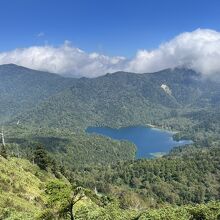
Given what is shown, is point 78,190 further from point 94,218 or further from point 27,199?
point 27,199

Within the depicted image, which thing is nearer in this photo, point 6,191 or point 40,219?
point 40,219

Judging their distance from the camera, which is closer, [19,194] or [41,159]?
[19,194]

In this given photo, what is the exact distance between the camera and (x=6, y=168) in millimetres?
98250

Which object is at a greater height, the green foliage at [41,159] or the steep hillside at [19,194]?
the steep hillside at [19,194]

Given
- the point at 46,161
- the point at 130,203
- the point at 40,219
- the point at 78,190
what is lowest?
the point at 130,203

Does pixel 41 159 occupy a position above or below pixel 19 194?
below

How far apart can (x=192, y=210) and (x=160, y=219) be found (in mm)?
12487

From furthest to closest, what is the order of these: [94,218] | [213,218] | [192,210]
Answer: [192,210] → [213,218] → [94,218]

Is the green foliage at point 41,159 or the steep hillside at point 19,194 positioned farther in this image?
the green foliage at point 41,159

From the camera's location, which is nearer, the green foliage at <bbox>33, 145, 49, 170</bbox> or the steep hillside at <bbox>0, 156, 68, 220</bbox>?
the steep hillside at <bbox>0, 156, 68, 220</bbox>

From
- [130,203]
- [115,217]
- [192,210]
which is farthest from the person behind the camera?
[130,203]

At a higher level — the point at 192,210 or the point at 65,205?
the point at 65,205

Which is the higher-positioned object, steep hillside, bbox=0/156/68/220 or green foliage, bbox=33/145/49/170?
steep hillside, bbox=0/156/68/220

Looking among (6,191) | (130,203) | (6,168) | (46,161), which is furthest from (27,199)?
(130,203)
